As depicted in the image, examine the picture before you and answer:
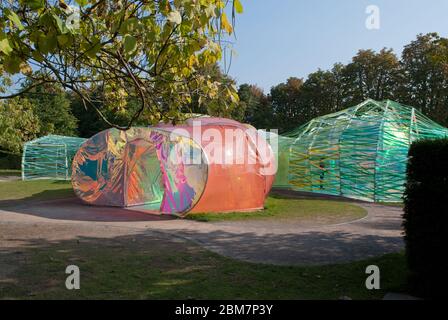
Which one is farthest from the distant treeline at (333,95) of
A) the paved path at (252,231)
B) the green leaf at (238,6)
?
the green leaf at (238,6)

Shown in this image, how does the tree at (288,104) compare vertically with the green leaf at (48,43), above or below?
above

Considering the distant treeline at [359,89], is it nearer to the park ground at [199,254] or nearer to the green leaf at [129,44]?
the park ground at [199,254]

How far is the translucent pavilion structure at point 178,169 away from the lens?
12383 millimetres

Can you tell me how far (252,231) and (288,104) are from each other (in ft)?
125

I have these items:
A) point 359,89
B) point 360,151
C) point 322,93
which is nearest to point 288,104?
point 322,93

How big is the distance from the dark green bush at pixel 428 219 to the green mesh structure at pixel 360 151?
1160 cm

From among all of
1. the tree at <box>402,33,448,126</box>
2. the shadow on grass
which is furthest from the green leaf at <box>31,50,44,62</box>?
the tree at <box>402,33,448,126</box>

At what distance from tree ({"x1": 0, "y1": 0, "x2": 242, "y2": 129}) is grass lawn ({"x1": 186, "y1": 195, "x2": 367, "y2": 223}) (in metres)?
6.24

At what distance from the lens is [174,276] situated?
6.27 metres

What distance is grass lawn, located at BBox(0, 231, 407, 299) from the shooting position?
5.47 m

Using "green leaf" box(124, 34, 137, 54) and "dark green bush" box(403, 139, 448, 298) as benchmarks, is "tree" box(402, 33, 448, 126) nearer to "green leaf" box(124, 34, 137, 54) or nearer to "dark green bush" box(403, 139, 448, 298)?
"dark green bush" box(403, 139, 448, 298)

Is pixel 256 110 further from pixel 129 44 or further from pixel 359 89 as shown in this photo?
pixel 129 44

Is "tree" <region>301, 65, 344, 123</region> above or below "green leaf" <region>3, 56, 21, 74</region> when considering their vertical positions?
above

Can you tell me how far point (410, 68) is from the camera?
36562 millimetres
